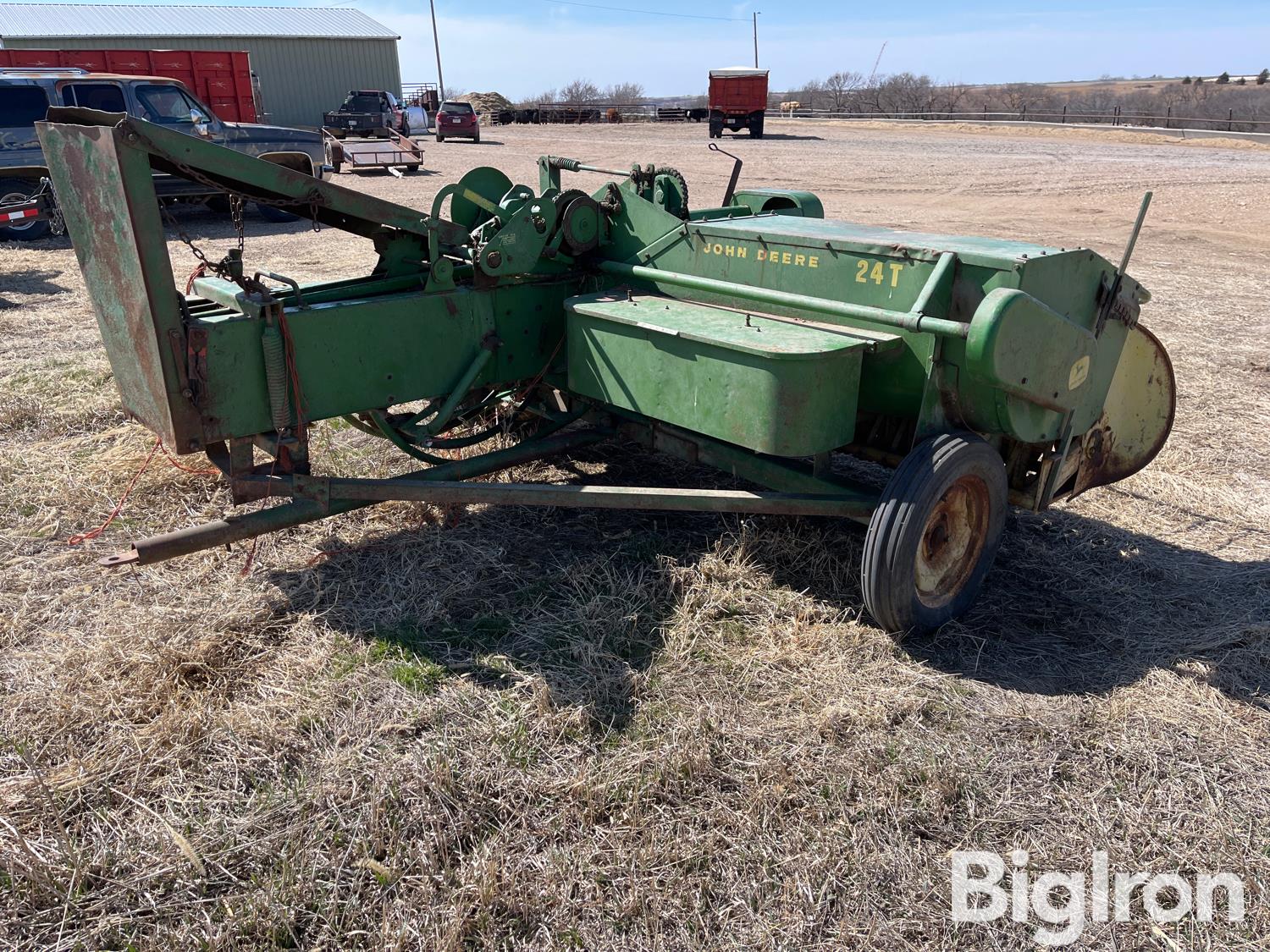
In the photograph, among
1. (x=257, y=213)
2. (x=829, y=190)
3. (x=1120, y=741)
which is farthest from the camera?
(x=829, y=190)

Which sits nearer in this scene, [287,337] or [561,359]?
[287,337]

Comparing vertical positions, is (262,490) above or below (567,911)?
above

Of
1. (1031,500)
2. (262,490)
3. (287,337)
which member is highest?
(287,337)

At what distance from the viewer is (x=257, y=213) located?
47.6 ft

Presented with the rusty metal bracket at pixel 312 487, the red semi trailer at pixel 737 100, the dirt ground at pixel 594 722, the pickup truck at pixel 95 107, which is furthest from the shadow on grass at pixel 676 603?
the red semi trailer at pixel 737 100

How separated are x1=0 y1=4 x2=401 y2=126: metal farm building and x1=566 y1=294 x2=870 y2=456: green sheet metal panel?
32.7 meters

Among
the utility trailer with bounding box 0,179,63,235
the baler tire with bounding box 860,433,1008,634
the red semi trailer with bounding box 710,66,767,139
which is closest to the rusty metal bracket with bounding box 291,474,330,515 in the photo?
the baler tire with bounding box 860,433,1008,634

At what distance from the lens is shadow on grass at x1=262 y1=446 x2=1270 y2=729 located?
136 inches

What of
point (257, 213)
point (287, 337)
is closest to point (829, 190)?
point (257, 213)

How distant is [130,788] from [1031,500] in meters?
3.32

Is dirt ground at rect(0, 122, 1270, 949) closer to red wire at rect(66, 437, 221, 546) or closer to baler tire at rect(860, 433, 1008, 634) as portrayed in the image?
red wire at rect(66, 437, 221, 546)

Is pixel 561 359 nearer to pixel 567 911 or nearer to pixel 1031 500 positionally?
pixel 1031 500

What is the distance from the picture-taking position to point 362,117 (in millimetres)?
24688

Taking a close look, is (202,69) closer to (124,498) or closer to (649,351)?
(124,498)
